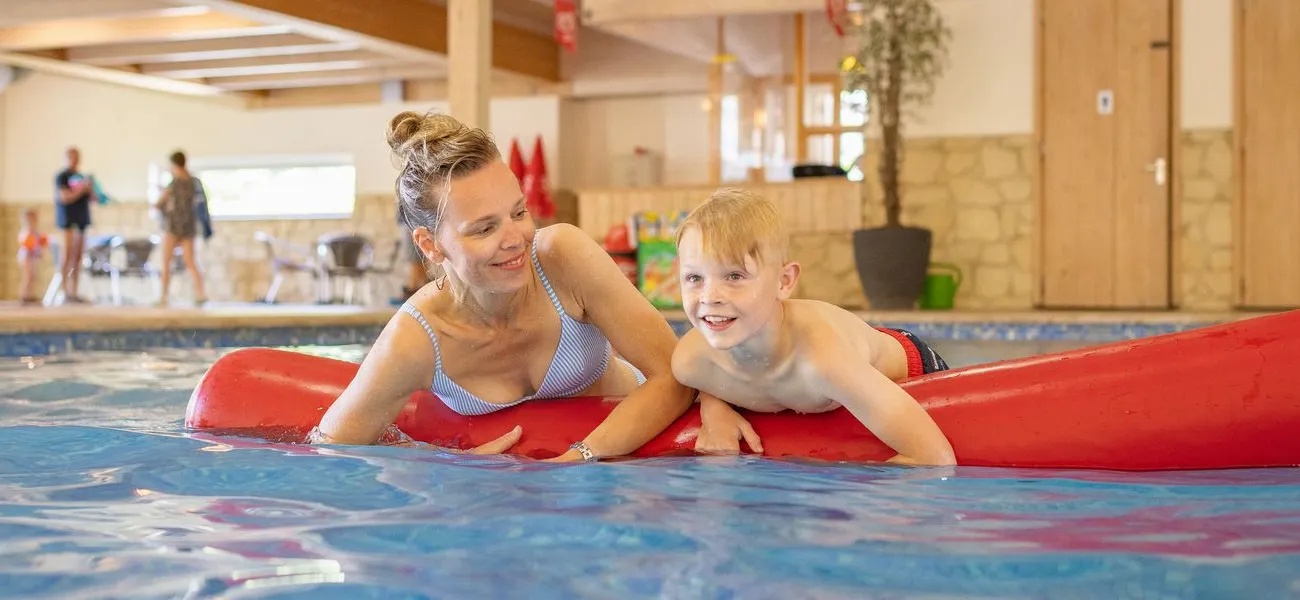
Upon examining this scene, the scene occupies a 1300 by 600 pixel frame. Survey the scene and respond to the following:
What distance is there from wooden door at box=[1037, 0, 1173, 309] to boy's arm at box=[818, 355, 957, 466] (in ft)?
22.4

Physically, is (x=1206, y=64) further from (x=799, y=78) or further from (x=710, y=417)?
(x=710, y=417)

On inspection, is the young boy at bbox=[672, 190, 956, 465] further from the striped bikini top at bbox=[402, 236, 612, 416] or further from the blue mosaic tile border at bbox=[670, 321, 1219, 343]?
the blue mosaic tile border at bbox=[670, 321, 1219, 343]

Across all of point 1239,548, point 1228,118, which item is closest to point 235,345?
point 1239,548

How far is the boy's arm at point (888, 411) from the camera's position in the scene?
221 cm

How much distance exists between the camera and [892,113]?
329 inches

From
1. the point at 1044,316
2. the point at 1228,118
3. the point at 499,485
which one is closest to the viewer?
the point at 499,485

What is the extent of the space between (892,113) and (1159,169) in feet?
6.16

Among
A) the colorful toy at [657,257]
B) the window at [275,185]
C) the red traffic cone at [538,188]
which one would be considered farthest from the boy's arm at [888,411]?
the window at [275,185]

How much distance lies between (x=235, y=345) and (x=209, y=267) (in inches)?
344

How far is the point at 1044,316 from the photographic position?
7262mm

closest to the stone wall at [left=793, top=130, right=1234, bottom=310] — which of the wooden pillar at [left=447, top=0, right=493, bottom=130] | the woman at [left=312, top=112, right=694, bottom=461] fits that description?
the wooden pillar at [left=447, top=0, right=493, bottom=130]

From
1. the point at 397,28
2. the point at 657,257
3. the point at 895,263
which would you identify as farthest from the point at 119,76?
the point at 895,263

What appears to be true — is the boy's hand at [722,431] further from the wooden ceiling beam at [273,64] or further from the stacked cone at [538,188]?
the wooden ceiling beam at [273,64]

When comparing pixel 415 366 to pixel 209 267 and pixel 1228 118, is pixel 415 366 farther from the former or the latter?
pixel 209 267
